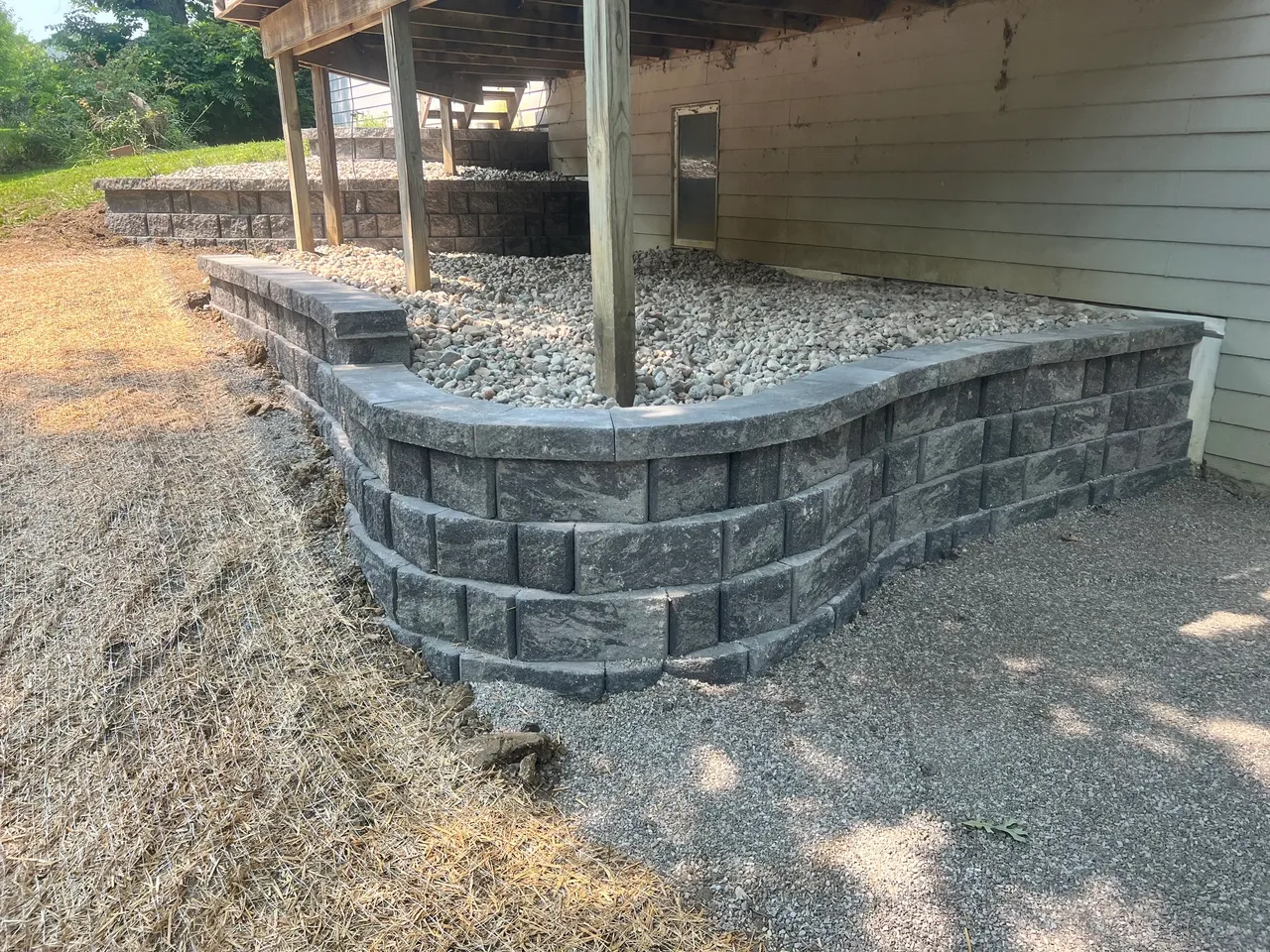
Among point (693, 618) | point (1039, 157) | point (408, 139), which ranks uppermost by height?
point (408, 139)

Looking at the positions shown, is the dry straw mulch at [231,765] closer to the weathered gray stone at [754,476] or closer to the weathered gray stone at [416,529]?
the weathered gray stone at [416,529]

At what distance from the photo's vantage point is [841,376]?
345cm

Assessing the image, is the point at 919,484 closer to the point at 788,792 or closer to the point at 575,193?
the point at 788,792

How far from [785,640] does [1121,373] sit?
276 centimetres

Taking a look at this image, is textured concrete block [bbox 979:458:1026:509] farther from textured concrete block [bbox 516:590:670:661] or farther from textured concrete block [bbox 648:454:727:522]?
textured concrete block [bbox 516:590:670:661]

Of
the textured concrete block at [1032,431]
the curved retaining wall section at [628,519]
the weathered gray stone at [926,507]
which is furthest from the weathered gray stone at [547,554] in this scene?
the textured concrete block at [1032,431]

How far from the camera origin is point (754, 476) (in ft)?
9.91

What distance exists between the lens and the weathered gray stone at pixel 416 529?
3.03m

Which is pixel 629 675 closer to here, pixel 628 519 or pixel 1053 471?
pixel 628 519

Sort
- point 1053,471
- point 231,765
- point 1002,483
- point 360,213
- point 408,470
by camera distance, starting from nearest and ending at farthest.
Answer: point 231,765, point 408,470, point 1002,483, point 1053,471, point 360,213

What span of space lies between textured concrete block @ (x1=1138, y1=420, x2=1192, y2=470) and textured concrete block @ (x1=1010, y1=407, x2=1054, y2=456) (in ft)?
2.62

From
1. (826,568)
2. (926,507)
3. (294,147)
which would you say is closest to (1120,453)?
(926,507)

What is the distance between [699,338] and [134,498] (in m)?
2.95

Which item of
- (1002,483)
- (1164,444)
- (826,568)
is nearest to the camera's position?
(826,568)
